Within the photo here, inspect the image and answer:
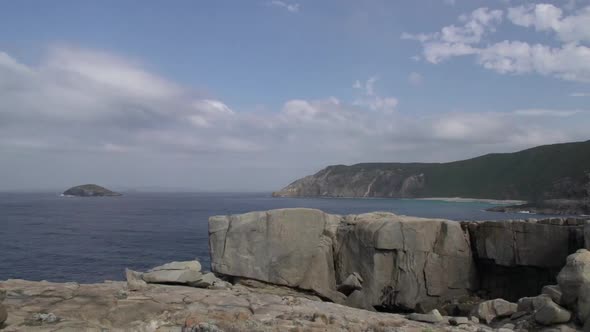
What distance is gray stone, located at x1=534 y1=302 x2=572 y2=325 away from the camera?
16500 millimetres

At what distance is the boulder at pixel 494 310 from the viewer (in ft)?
61.8

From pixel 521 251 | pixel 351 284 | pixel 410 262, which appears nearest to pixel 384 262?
pixel 410 262

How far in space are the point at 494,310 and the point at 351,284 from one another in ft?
27.1


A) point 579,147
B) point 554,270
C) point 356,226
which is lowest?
point 554,270

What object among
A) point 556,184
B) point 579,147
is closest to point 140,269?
point 556,184

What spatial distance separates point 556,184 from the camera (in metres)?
141

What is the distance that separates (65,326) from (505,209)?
13398cm

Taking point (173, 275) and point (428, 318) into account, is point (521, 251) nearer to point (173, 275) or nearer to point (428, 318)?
point (428, 318)

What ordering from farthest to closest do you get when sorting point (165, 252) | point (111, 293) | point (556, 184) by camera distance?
point (556, 184) < point (165, 252) < point (111, 293)

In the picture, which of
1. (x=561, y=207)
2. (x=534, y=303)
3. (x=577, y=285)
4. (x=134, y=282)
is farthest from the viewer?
(x=561, y=207)

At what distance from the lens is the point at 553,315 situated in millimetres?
16516

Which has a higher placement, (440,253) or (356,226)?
(356,226)

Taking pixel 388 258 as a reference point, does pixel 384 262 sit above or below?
below

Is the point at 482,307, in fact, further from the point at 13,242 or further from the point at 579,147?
the point at 579,147
